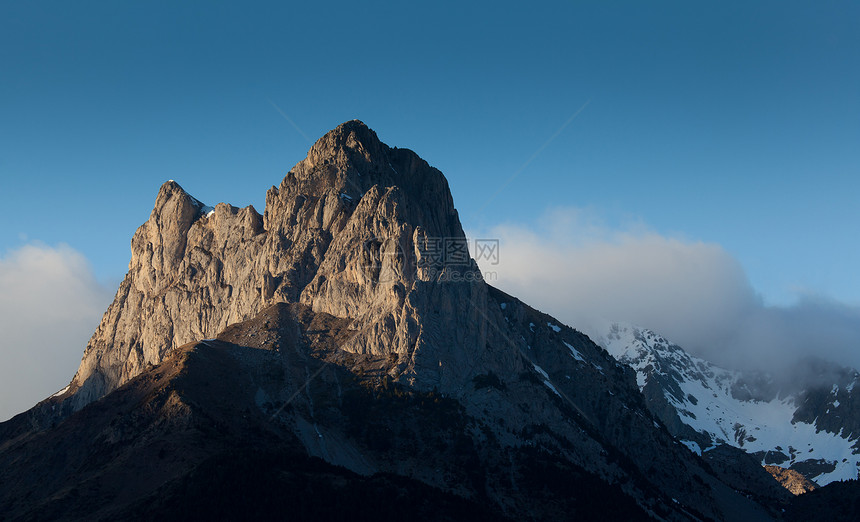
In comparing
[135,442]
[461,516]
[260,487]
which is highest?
[135,442]

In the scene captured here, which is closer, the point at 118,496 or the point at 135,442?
the point at 118,496

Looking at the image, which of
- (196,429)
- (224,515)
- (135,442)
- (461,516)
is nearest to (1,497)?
(135,442)

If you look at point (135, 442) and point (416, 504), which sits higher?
point (135, 442)

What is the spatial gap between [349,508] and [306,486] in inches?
407

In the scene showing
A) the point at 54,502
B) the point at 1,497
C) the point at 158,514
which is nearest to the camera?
the point at 158,514

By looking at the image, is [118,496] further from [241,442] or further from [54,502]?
[241,442]

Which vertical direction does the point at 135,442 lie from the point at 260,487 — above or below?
above

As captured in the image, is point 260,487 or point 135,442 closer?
point 260,487

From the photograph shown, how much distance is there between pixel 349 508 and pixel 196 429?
4409 centimetres

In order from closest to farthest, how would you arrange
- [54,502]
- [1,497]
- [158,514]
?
[158,514] < [54,502] < [1,497]

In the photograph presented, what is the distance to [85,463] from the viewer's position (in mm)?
198375

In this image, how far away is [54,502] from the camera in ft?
589

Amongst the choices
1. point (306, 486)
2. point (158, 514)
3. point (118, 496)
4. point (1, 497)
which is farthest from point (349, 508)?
point (1, 497)

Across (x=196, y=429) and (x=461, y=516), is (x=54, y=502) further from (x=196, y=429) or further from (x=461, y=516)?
(x=461, y=516)
